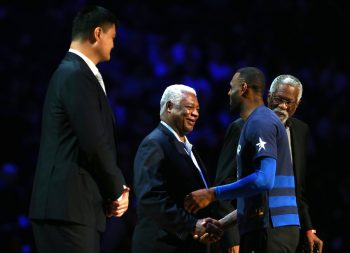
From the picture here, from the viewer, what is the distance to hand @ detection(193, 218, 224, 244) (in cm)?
398

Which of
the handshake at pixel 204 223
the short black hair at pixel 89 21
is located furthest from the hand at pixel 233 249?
the short black hair at pixel 89 21

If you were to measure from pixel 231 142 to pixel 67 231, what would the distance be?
177cm

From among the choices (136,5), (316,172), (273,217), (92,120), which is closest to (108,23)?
(92,120)

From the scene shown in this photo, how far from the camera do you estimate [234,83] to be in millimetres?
4051

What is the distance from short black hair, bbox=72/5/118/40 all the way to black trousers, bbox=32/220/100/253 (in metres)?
0.97

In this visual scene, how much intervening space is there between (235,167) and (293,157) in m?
0.40

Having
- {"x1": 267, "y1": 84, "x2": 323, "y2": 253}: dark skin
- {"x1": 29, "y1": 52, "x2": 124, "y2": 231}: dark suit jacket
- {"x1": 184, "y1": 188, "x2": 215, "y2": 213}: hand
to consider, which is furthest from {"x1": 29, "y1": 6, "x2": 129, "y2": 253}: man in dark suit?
{"x1": 267, "y1": 84, "x2": 323, "y2": 253}: dark skin

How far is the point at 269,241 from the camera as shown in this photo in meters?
3.62

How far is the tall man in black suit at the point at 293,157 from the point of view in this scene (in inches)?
176

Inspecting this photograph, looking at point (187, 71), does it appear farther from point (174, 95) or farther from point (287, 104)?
point (174, 95)

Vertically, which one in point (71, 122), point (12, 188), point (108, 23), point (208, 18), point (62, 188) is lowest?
point (12, 188)

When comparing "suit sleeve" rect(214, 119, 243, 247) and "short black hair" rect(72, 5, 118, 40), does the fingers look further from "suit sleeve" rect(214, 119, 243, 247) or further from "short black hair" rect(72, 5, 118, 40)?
"short black hair" rect(72, 5, 118, 40)

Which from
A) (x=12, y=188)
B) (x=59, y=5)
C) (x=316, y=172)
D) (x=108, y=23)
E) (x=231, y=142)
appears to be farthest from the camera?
(x=59, y=5)

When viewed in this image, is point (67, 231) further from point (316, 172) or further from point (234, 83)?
point (316, 172)
